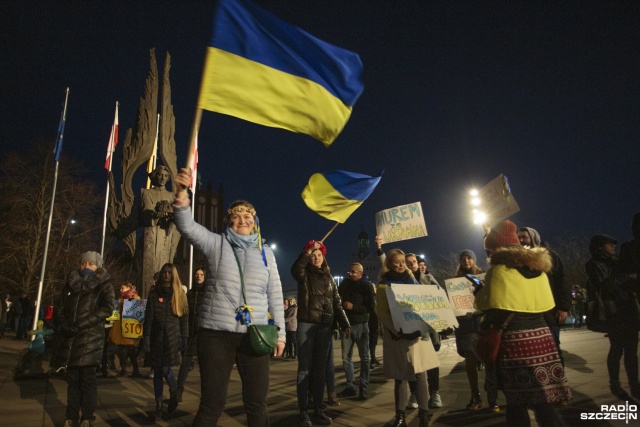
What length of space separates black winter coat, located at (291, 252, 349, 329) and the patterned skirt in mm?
2552

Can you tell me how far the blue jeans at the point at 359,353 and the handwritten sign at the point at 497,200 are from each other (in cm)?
281

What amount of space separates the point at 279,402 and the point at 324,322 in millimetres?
1567

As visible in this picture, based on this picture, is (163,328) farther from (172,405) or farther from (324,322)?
(324,322)

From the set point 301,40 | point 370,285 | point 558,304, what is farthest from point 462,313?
point 301,40

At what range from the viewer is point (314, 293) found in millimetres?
5680

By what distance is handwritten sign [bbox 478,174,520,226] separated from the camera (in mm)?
6773

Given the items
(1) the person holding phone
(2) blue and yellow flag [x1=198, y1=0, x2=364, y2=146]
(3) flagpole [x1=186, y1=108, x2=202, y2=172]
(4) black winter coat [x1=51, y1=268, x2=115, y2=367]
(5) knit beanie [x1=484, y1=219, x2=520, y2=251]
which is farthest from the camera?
(1) the person holding phone

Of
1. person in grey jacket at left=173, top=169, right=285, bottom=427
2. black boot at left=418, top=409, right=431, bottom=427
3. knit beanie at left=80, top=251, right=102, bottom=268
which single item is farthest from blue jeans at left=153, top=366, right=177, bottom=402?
black boot at left=418, top=409, right=431, bottom=427

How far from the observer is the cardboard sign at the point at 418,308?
471cm

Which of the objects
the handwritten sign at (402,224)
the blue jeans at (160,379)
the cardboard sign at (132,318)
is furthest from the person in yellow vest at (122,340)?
the handwritten sign at (402,224)

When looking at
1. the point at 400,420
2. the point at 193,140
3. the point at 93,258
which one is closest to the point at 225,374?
the point at 193,140

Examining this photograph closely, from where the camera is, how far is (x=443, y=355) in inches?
456

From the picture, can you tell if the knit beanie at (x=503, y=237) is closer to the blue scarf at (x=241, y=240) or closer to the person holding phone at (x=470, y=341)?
the person holding phone at (x=470, y=341)

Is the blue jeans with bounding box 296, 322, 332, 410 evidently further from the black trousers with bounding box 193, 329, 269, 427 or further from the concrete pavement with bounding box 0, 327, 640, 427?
the black trousers with bounding box 193, 329, 269, 427
